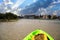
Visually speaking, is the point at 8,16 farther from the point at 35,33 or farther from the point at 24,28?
the point at 35,33

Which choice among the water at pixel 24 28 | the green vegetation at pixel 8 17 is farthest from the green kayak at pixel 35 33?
the green vegetation at pixel 8 17

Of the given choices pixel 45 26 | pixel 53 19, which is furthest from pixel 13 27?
pixel 53 19

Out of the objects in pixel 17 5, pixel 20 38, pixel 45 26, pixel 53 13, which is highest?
pixel 17 5

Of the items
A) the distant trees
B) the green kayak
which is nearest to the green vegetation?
the distant trees

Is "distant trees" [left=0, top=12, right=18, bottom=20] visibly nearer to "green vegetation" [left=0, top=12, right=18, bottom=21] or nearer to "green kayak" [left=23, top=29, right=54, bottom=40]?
"green vegetation" [left=0, top=12, right=18, bottom=21]

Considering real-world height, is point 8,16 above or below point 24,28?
above

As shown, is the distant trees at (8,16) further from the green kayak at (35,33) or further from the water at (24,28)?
the green kayak at (35,33)

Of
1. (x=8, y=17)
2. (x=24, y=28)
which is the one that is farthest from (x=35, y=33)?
(x=8, y=17)

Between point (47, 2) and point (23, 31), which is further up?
point (47, 2)

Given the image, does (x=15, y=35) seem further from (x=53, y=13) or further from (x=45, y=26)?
(x=53, y=13)
